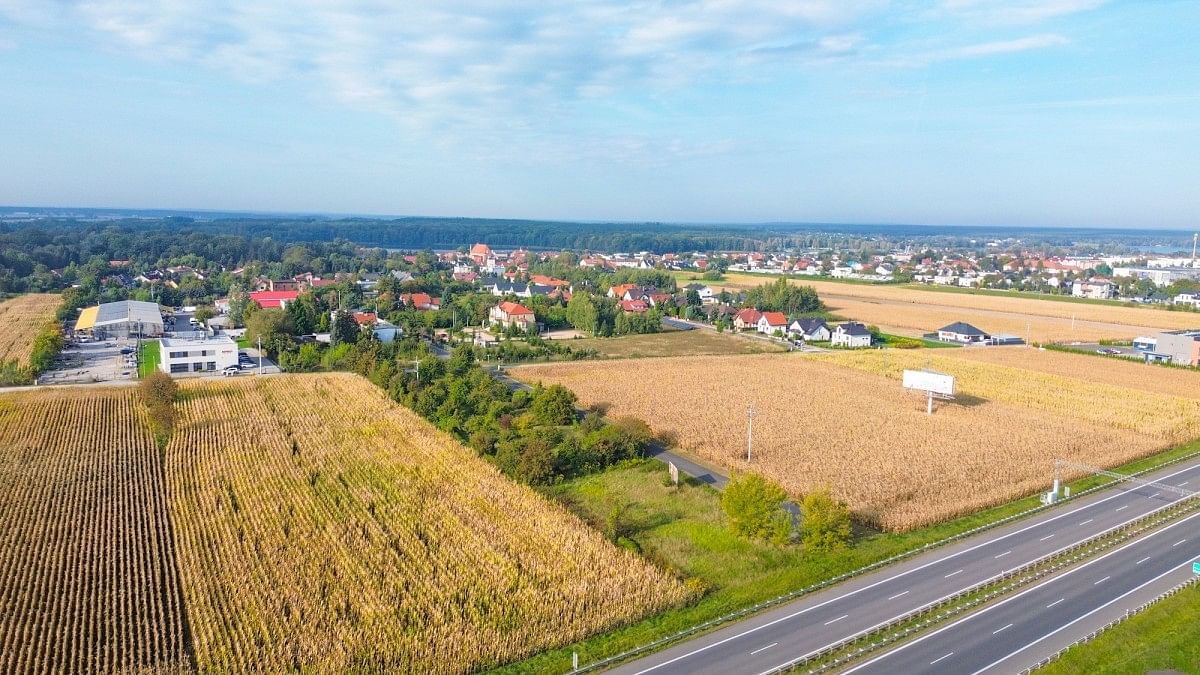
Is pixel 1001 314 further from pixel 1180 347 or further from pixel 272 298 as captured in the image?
pixel 272 298

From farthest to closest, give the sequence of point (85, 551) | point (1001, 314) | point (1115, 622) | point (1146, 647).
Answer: point (1001, 314) → point (85, 551) → point (1115, 622) → point (1146, 647)

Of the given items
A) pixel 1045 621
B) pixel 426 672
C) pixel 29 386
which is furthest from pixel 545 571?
pixel 29 386

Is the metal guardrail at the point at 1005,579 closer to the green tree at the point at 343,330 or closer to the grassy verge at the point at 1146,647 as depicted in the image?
the grassy verge at the point at 1146,647

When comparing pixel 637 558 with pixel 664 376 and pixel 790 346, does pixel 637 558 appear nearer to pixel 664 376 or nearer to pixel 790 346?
pixel 664 376

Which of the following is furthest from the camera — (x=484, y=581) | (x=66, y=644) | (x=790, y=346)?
(x=790, y=346)

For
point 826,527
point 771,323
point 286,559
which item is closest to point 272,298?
point 771,323

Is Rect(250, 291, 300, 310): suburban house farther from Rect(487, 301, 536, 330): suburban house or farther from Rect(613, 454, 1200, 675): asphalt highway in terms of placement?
Rect(613, 454, 1200, 675): asphalt highway
